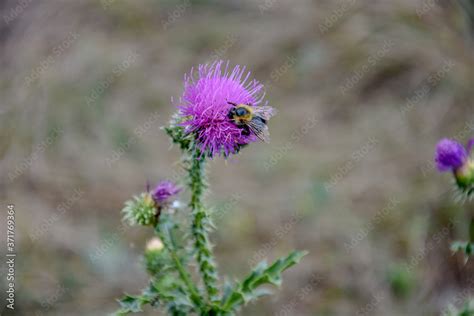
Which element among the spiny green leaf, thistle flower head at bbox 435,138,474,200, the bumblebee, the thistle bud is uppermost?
the bumblebee

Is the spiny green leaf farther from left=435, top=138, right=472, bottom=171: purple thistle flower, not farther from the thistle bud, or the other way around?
left=435, top=138, right=472, bottom=171: purple thistle flower

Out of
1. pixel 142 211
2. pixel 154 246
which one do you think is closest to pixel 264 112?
pixel 142 211

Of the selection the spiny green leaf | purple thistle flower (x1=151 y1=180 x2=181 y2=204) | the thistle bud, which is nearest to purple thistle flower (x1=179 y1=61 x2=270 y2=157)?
purple thistle flower (x1=151 y1=180 x2=181 y2=204)

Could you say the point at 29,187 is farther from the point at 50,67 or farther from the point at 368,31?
the point at 368,31

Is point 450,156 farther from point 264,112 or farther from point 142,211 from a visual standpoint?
point 142,211

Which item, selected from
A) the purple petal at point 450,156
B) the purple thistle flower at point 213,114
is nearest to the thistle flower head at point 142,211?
the purple thistle flower at point 213,114

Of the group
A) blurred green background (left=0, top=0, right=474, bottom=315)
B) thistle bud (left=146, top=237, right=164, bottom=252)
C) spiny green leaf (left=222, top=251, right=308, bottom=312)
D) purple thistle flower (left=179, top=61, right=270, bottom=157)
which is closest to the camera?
purple thistle flower (left=179, top=61, right=270, bottom=157)

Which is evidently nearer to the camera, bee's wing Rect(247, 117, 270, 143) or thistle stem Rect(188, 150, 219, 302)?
bee's wing Rect(247, 117, 270, 143)

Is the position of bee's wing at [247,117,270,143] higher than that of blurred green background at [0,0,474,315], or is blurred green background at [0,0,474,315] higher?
blurred green background at [0,0,474,315]
